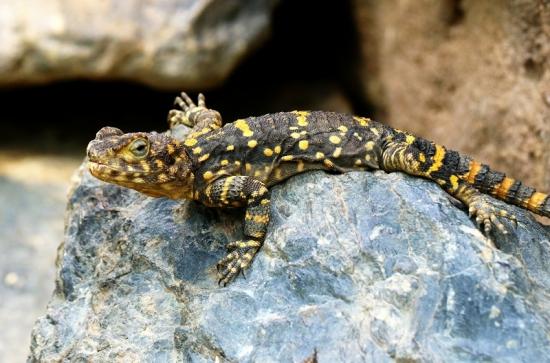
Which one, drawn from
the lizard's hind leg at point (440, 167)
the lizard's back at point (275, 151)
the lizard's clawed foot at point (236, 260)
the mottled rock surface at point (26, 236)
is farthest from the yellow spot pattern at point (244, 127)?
the mottled rock surface at point (26, 236)

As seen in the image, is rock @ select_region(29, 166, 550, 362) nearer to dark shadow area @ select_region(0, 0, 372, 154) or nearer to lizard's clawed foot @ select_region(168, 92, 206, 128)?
lizard's clawed foot @ select_region(168, 92, 206, 128)

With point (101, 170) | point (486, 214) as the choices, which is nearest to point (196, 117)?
point (101, 170)

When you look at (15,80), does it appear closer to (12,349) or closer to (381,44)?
(12,349)

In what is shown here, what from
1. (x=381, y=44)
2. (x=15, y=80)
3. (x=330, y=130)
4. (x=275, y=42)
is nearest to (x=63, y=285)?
(x=330, y=130)

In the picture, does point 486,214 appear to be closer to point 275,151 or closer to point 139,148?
point 275,151

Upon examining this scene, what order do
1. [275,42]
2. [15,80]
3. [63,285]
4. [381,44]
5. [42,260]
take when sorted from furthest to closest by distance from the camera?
[275,42] → [381,44] → [15,80] → [42,260] → [63,285]

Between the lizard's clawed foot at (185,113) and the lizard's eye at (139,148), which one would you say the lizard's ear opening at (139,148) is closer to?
the lizard's eye at (139,148)

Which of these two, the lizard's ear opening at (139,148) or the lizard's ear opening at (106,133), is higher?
the lizard's ear opening at (106,133)
